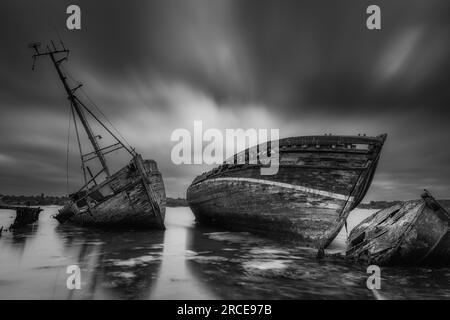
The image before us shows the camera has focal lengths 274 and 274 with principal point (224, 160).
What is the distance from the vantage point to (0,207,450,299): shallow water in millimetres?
4508

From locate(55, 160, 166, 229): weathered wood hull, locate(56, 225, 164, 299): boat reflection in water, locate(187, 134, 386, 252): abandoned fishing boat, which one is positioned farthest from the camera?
locate(55, 160, 166, 229): weathered wood hull

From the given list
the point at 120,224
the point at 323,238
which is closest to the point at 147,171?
the point at 120,224

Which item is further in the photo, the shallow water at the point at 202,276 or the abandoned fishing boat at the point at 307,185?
the abandoned fishing boat at the point at 307,185

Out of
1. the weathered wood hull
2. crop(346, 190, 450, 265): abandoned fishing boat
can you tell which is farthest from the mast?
crop(346, 190, 450, 265): abandoned fishing boat

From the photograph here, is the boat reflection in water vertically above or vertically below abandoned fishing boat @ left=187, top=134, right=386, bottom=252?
below

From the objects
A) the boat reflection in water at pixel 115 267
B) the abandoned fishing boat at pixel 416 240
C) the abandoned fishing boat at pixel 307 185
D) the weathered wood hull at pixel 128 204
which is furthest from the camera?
the weathered wood hull at pixel 128 204

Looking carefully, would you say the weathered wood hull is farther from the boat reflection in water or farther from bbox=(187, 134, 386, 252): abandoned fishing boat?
bbox=(187, 134, 386, 252): abandoned fishing boat

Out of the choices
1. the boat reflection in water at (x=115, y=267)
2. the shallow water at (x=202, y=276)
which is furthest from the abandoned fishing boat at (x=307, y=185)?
the boat reflection in water at (x=115, y=267)

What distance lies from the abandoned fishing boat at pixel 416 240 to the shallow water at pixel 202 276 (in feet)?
1.04

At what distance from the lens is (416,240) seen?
20.6ft

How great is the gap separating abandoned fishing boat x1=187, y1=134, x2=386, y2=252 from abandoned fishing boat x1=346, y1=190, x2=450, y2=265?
4.80ft

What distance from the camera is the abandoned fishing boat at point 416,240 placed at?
6246mm

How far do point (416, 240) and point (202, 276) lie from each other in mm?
4912

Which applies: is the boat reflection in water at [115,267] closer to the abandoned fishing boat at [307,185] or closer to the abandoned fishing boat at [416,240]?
the abandoned fishing boat at [307,185]
